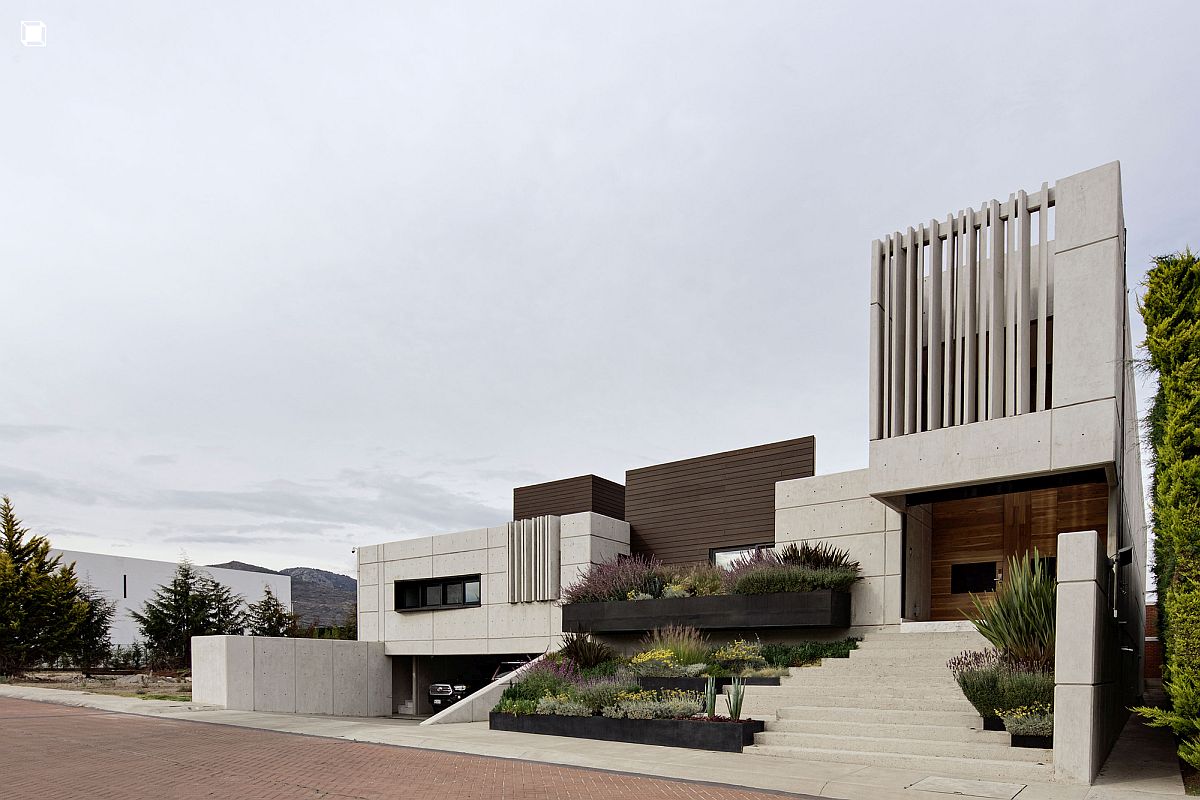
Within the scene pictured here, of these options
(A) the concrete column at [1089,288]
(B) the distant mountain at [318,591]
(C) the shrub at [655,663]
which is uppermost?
(A) the concrete column at [1089,288]

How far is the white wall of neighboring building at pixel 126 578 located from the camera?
4481 cm

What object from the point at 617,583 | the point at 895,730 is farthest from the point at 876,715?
the point at 617,583

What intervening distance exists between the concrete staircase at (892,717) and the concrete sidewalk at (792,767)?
0.30 meters

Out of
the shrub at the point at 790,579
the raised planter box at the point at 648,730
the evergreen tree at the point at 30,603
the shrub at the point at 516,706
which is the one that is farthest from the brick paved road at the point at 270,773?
the evergreen tree at the point at 30,603

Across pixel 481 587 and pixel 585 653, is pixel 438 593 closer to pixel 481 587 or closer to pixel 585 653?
pixel 481 587

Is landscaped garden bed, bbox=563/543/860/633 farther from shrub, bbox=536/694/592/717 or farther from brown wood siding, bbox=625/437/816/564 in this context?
shrub, bbox=536/694/592/717

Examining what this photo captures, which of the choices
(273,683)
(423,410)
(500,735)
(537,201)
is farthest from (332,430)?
(500,735)

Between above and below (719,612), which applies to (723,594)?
above

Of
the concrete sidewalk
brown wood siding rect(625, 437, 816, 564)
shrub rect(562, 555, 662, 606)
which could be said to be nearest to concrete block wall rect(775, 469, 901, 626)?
brown wood siding rect(625, 437, 816, 564)

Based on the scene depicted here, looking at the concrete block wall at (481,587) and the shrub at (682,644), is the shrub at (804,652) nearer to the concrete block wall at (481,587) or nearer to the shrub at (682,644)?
the shrub at (682,644)

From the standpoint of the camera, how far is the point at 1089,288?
12727mm

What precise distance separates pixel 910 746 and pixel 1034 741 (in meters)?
1.38

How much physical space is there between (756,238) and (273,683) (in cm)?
1676

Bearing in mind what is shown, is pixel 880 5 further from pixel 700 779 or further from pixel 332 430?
pixel 332 430
